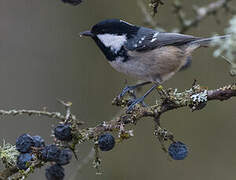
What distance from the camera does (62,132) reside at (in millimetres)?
1750

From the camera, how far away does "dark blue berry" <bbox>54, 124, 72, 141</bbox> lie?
5.74ft

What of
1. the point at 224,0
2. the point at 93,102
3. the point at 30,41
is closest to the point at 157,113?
the point at 224,0

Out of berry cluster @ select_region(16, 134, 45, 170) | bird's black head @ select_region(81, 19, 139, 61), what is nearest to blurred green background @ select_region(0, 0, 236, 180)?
bird's black head @ select_region(81, 19, 139, 61)

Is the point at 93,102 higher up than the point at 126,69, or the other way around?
the point at 93,102

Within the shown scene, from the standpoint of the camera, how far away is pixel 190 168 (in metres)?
4.37

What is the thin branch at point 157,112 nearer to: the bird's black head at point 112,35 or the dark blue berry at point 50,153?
the dark blue berry at point 50,153

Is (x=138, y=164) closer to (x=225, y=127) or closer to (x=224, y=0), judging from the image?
(x=225, y=127)

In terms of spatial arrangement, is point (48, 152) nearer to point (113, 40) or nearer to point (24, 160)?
point (24, 160)

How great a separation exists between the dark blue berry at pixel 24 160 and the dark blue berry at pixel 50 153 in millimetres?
66

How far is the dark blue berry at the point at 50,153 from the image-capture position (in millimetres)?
1743

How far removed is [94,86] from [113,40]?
252 centimetres

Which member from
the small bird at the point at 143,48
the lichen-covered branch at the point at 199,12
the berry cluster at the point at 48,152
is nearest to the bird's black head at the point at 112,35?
the small bird at the point at 143,48

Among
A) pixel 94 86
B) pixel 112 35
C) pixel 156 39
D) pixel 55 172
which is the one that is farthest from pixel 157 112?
pixel 94 86

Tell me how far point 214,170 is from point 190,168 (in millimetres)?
258
